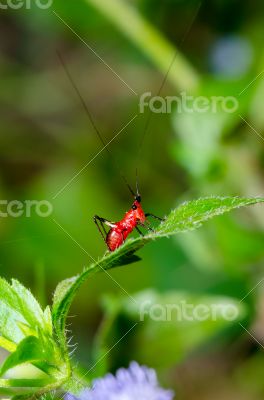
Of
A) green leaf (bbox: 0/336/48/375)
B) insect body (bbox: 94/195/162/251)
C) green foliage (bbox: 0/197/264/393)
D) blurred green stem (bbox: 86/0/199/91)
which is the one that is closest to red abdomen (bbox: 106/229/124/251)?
insect body (bbox: 94/195/162/251)

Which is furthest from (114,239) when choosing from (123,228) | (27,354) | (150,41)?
(150,41)

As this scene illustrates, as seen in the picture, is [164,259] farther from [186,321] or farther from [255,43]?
[255,43]

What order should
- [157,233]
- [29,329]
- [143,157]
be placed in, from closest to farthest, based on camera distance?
[157,233], [29,329], [143,157]

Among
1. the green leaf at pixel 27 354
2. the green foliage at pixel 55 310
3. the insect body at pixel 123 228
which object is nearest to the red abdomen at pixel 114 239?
the insect body at pixel 123 228

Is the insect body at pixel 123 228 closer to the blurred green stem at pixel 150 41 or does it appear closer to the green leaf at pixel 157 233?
the green leaf at pixel 157 233

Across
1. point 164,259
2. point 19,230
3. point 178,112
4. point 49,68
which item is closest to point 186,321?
point 164,259

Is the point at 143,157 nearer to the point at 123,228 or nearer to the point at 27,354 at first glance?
the point at 123,228
